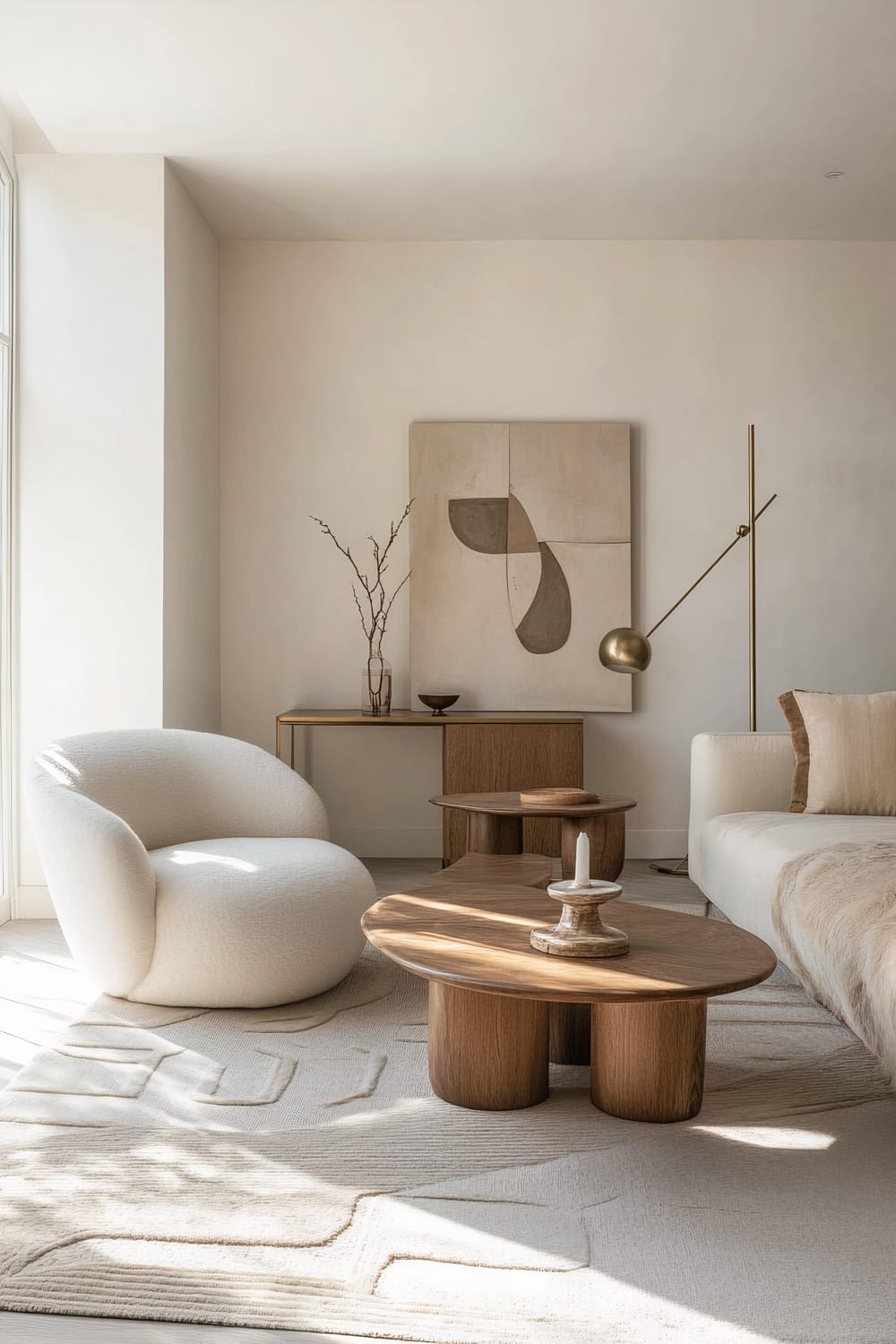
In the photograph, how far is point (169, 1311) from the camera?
1603mm

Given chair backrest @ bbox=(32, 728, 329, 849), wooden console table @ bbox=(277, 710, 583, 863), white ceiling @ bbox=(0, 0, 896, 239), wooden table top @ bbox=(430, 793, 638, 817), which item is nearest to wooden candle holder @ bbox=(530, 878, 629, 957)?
wooden table top @ bbox=(430, 793, 638, 817)

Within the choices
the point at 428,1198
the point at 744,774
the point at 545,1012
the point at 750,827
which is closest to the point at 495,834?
the point at 750,827

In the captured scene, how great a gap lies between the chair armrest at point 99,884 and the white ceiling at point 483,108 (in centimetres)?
230

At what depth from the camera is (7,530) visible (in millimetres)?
4199

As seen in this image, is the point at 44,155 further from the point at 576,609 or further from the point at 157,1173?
the point at 157,1173

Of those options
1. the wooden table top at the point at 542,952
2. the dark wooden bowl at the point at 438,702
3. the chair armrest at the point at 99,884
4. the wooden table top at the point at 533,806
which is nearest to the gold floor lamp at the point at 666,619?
the dark wooden bowl at the point at 438,702

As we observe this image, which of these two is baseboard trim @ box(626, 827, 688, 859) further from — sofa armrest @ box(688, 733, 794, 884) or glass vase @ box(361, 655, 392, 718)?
glass vase @ box(361, 655, 392, 718)

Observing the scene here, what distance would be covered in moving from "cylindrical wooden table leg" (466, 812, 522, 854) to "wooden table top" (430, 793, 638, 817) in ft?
0.13

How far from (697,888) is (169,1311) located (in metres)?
3.29

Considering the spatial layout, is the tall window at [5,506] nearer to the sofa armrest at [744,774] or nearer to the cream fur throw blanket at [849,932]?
the sofa armrest at [744,774]

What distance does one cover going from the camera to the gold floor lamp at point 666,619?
14.9 feet

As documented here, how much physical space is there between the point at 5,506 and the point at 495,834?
2171 mm

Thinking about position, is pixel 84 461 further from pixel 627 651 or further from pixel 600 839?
pixel 600 839

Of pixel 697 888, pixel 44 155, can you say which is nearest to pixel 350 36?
pixel 44 155
